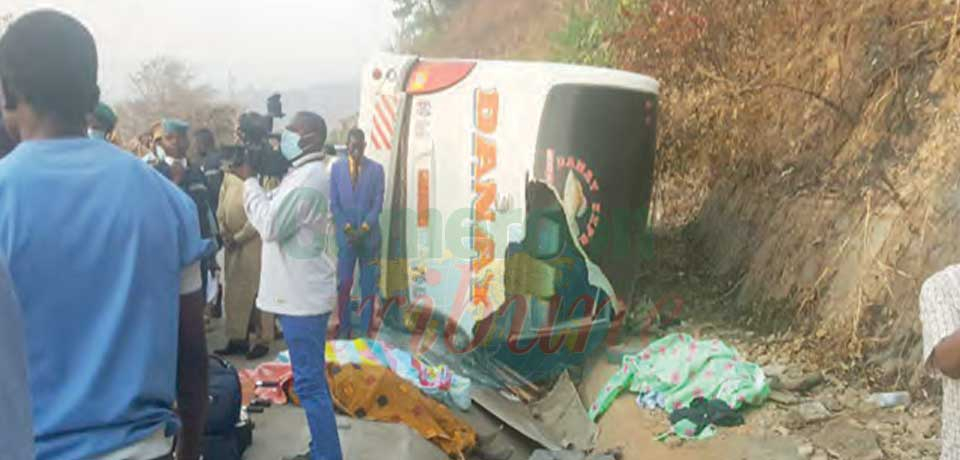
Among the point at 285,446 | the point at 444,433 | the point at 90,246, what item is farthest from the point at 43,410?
the point at 444,433

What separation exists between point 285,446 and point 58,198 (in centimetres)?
330

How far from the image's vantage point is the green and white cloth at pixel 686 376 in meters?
4.97

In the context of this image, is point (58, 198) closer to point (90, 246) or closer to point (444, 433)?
point (90, 246)

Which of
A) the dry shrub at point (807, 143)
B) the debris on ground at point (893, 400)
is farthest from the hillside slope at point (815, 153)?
the debris on ground at point (893, 400)

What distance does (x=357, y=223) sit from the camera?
6.90 meters

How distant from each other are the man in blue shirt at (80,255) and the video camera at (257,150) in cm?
256

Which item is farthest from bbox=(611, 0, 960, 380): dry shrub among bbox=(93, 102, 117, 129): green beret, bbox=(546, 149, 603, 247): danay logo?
bbox=(93, 102, 117, 129): green beret

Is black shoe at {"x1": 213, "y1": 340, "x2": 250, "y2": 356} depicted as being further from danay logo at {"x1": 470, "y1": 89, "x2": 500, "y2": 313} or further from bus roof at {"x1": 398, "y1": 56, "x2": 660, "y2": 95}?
bus roof at {"x1": 398, "y1": 56, "x2": 660, "y2": 95}

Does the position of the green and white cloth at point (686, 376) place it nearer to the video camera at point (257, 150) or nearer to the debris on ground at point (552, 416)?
the debris on ground at point (552, 416)

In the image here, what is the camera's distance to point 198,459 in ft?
6.25

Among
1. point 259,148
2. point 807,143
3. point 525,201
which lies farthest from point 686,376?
point 259,148

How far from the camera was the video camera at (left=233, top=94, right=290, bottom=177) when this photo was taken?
4203mm

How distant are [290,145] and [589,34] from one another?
725 centimetres

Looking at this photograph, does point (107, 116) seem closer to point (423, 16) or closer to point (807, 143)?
point (807, 143)
